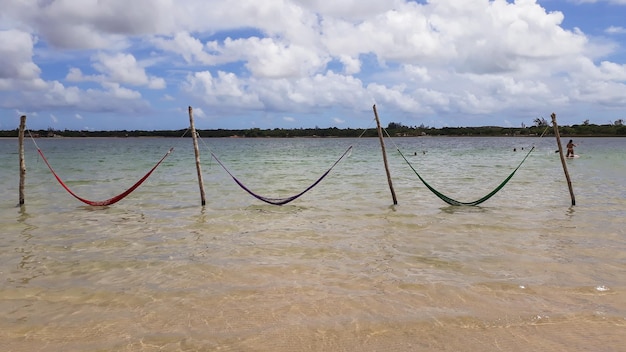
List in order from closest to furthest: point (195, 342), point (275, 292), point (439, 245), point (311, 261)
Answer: point (195, 342) < point (275, 292) < point (311, 261) < point (439, 245)

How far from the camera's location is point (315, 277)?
5965 millimetres

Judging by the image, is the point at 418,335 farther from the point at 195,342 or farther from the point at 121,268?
the point at 121,268

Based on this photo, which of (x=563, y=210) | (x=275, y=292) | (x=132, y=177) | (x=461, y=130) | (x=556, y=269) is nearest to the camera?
(x=275, y=292)

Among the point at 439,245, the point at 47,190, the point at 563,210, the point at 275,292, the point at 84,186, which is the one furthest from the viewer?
the point at 84,186

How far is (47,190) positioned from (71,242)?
8855mm

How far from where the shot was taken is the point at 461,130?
478 ft

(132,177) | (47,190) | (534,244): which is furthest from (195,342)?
(132,177)

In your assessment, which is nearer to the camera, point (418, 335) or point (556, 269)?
point (418, 335)

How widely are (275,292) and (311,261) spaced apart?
1386 mm

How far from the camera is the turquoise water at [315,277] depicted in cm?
426

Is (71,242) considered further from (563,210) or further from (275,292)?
(563,210)

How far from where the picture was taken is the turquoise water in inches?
168

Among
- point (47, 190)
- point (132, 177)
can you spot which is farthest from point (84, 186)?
point (132, 177)

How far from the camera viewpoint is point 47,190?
15.4m
